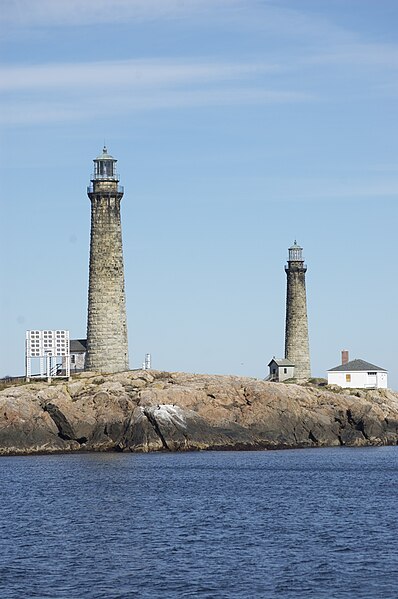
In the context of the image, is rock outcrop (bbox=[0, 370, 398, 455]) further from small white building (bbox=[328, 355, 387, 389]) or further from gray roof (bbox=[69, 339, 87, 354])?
small white building (bbox=[328, 355, 387, 389])

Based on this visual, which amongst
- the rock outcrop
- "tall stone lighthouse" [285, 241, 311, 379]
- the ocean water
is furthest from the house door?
the ocean water

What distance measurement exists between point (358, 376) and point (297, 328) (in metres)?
7.11

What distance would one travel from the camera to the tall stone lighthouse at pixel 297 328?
376ft

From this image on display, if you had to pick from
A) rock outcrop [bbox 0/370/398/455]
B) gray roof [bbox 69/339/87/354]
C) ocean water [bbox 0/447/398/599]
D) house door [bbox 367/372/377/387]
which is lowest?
ocean water [bbox 0/447/398/599]

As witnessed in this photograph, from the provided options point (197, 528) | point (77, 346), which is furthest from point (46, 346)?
point (197, 528)

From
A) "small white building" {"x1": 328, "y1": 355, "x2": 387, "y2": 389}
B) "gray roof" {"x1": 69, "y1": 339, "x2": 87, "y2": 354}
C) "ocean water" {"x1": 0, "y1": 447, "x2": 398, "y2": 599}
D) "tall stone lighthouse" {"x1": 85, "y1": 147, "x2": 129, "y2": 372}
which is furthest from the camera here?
"small white building" {"x1": 328, "y1": 355, "x2": 387, "y2": 389}

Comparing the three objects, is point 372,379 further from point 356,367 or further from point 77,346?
point 77,346

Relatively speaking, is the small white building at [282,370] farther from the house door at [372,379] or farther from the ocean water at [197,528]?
the ocean water at [197,528]

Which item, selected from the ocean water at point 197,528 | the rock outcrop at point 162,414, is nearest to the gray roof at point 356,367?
the rock outcrop at point 162,414

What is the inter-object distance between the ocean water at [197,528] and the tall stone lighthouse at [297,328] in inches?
1365

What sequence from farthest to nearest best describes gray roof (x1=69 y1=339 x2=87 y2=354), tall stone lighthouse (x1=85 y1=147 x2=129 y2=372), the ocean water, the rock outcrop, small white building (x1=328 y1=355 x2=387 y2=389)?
1. small white building (x1=328 y1=355 x2=387 y2=389)
2. gray roof (x1=69 y1=339 x2=87 y2=354)
3. tall stone lighthouse (x1=85 y1=147 x2=129 y2=372)
4. the rock outcrop
5. the ocean water

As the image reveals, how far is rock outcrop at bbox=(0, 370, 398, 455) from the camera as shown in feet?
278

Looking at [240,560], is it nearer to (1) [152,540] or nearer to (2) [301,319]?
(1) [152,540]

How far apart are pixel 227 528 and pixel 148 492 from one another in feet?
43.5
